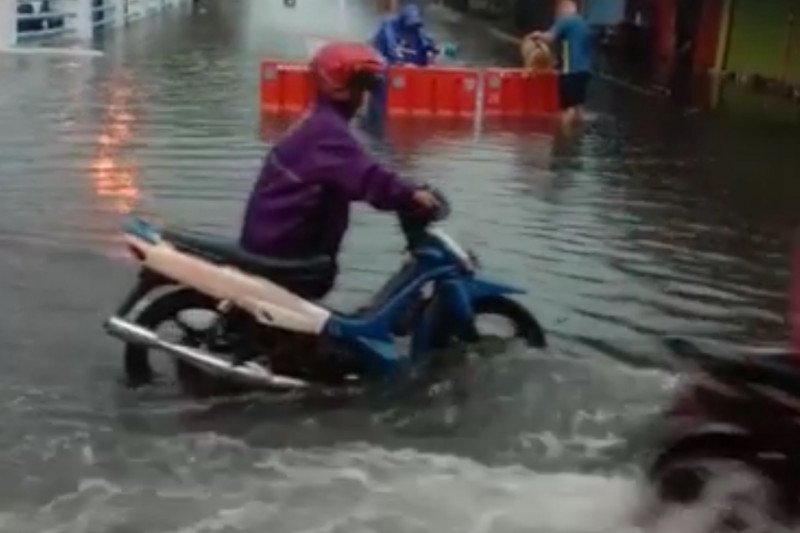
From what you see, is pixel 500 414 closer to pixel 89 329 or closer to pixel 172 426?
pixel 172 426

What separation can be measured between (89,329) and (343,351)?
1.98 meters

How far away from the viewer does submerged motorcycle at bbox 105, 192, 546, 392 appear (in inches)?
307

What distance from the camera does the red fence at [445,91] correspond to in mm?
21500

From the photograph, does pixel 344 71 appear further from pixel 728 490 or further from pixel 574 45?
pixel 574 45

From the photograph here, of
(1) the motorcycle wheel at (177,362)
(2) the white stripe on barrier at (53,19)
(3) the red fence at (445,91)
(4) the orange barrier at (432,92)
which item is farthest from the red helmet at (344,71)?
(2) the white stripe on barrier at (53,19)

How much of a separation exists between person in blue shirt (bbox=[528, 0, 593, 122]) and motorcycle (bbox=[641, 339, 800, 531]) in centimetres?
1604

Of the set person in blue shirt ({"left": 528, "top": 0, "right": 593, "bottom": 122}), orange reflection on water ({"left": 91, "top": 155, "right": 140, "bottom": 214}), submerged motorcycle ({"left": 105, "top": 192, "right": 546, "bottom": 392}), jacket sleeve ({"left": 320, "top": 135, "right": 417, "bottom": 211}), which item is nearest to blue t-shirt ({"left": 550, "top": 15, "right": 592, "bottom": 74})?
person in blue shirt ({"left": 528, "top": 0, "right": 593, "bottom": 122})

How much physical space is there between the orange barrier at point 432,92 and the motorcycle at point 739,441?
16.1m

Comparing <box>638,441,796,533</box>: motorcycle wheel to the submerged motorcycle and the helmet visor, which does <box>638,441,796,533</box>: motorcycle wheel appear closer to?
the submerged motorcycle

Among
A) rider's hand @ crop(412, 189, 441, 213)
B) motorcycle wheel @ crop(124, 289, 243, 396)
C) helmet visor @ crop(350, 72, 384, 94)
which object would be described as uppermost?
helmet visor @ crop(350, 72, 384, 94)

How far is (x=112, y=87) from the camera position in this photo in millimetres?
24453

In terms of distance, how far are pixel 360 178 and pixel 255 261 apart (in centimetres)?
66

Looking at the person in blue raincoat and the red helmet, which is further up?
the red helmet

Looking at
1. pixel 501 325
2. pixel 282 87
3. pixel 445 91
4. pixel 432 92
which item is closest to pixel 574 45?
pixel 445 91
